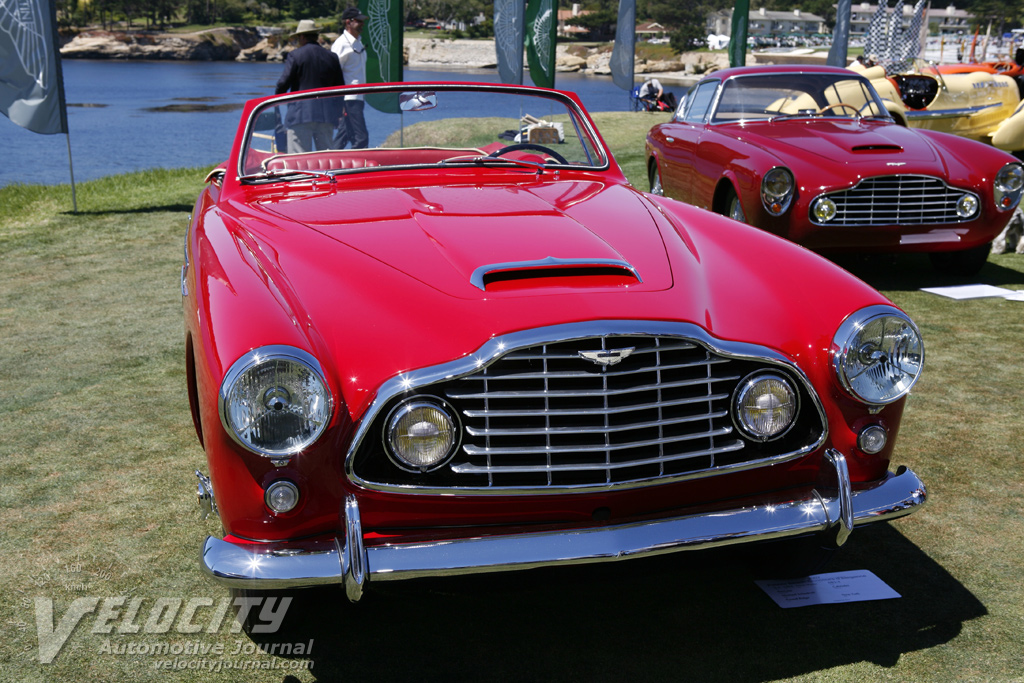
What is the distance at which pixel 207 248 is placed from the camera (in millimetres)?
2760

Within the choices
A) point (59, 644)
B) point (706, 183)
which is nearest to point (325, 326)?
point (59, 644)

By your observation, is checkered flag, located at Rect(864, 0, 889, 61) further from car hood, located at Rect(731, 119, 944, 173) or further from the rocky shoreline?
the rocky shoreline

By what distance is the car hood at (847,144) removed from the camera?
588 centimetres

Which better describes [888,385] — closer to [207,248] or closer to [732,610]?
[732,610]

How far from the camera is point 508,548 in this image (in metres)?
2.03

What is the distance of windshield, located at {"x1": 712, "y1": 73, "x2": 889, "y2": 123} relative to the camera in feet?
23.4

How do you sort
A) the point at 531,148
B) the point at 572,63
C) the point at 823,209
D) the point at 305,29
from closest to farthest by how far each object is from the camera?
the point at 531,148, the point at 823,209, the point at 305,29, the point at 572,63

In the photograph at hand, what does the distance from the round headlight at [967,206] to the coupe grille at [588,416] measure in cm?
439

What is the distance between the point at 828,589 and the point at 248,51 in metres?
82.3

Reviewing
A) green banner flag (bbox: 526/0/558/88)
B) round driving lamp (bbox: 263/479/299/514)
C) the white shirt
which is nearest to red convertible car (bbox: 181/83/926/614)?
round driving lamp (bbox: 263/479/299/514)

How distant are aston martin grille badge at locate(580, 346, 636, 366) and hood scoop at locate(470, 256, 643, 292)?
0.24 meters

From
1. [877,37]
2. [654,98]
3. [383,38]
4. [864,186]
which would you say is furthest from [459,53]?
[864,186]

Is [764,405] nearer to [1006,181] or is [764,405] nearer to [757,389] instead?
[757,389]

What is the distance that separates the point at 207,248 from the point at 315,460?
1.03 m
